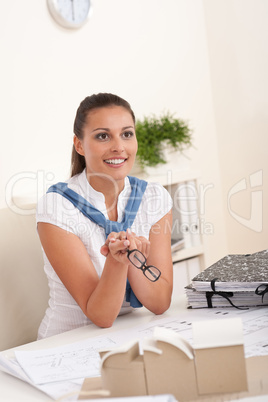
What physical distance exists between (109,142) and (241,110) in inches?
77.3

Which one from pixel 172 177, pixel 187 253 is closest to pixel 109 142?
pixel 172 177

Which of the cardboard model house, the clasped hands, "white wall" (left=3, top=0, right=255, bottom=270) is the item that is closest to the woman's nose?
the clasped hands

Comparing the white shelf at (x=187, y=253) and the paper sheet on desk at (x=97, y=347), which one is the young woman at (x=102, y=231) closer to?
the paper sheet on desk at (x=97, y=347)

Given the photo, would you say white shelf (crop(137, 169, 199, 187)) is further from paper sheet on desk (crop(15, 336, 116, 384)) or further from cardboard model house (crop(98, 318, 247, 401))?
cardboard model house (crop(98, 318, 247, 401))

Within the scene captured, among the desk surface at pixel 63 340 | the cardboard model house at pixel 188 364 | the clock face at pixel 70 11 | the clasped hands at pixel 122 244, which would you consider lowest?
the desk surface at pixel 63 340

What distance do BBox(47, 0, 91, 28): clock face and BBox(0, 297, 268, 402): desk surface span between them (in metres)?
1.74

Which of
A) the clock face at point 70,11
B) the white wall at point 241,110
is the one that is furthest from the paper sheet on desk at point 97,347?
the white wall at point 241,110

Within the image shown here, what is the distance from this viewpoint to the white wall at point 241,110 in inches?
135

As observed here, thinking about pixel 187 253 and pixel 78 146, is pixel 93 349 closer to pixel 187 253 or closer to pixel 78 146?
pixel 78 146

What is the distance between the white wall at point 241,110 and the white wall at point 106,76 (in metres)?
0.03

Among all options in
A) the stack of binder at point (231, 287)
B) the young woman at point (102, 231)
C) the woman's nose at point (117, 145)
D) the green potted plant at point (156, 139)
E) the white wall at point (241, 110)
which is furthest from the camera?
the white wall at point (241, 110)

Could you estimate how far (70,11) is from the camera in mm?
2814

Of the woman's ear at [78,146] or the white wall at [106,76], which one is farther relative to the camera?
the white wall at [106,76]

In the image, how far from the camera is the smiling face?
1792mm
